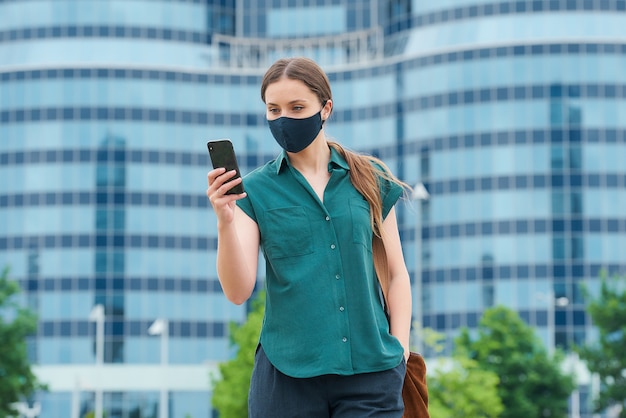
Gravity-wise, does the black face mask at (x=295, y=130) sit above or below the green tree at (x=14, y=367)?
above

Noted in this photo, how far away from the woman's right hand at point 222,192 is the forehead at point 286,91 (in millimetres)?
450

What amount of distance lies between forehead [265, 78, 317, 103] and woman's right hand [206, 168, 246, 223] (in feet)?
1.48

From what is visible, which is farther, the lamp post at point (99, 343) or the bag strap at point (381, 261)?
the lamp post at point (99, 343)

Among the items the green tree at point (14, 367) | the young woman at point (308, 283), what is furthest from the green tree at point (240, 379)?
the young woman at point (308, 283)

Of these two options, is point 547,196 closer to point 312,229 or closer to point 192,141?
point 192,141

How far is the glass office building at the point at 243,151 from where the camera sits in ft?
277

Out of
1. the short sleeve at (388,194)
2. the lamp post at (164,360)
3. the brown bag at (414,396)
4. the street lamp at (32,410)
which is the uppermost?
the short sleeve at (388,194)

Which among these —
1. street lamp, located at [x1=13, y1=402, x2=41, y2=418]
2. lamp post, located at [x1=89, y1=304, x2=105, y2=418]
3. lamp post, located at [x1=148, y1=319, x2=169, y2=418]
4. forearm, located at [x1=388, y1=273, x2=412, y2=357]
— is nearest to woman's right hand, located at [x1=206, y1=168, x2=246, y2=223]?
forearm, located at [x1=388, y1=273, x2=412, y2=357]

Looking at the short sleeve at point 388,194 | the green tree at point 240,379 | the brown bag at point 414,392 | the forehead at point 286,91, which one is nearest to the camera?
the forehead at point 286,91

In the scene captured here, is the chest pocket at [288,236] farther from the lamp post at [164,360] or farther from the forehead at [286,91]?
the lamp post at [164,360]

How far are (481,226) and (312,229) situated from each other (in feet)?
263

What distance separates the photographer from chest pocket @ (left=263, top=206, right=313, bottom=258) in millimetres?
5277

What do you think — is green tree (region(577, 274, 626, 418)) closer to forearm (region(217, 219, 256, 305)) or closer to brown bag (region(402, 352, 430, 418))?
brown bag (region(402, 352, 430, 418))

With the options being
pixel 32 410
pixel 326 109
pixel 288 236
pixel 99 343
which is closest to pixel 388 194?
pixel 326 109
